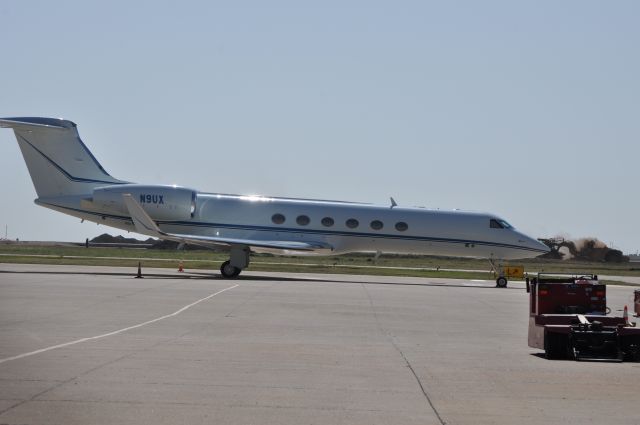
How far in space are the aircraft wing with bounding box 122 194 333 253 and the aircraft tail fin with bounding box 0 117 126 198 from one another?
357 centimetres

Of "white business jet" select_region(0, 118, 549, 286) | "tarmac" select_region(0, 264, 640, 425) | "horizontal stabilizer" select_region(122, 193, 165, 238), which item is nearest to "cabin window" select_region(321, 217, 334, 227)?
"white business jet" select_region(0, 118, 549, 286)

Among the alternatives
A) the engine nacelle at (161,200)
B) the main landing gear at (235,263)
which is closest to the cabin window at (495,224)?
the main landing gear at (235,263)

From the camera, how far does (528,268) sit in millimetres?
62812

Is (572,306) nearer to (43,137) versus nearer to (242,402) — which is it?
(242,402)

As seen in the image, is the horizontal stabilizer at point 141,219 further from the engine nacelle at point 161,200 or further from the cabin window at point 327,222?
the cabin window at point 327,222

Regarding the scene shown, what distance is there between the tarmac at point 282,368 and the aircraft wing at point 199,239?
33.1ft

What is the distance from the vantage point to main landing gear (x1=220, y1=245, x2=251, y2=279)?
3344cm

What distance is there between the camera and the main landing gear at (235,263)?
110 ft

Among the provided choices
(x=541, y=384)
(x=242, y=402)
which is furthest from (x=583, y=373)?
(x=242, y=402)

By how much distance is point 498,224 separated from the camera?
35.9 m

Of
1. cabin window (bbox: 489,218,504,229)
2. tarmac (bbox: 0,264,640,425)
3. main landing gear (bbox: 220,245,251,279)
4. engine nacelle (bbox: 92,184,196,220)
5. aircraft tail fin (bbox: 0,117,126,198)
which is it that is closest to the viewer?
tarmac (bbox: 0,264,640,425)

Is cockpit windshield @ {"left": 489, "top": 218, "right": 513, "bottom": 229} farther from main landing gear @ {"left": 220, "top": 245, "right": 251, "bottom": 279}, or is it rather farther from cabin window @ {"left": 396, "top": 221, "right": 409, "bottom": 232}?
main landing gear @ {"left": 220, "top": 245, "right": 251, "bottom": 279}

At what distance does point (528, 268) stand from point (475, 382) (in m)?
54.6

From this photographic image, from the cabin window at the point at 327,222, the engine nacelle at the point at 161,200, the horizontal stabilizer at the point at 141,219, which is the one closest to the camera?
the horizontal stabilizer at the point at 141,219
